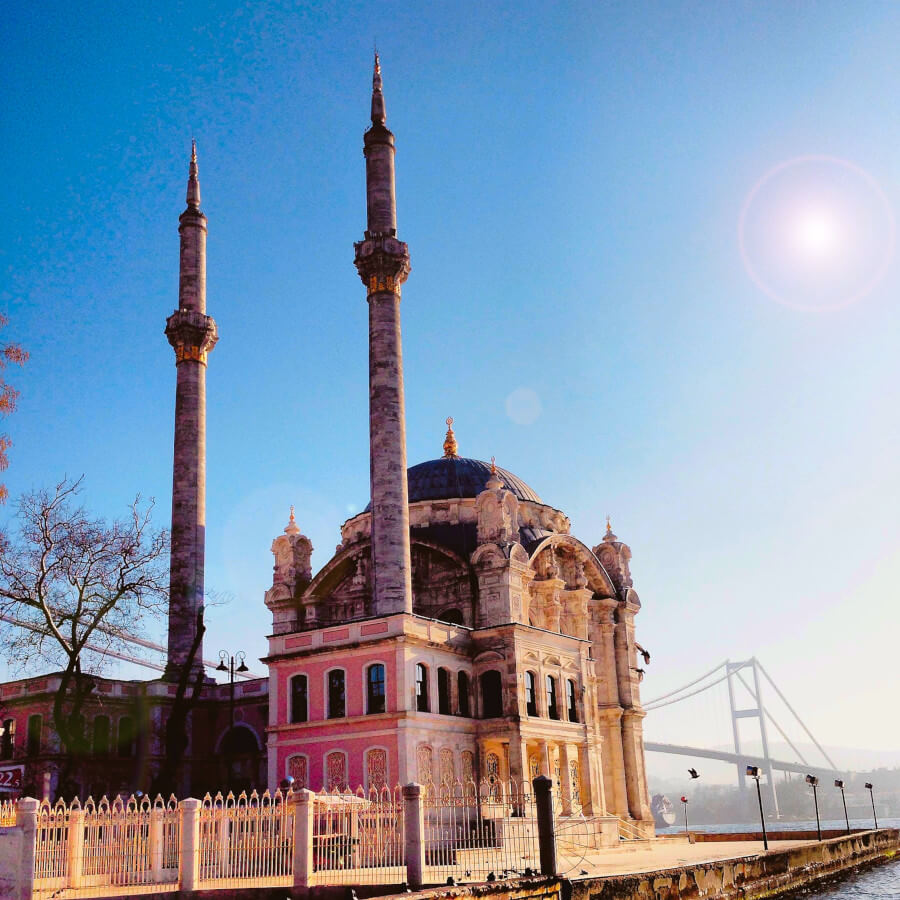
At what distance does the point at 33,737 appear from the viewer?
3497 cm

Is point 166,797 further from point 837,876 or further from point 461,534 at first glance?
point 837,876

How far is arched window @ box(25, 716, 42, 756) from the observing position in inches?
1368

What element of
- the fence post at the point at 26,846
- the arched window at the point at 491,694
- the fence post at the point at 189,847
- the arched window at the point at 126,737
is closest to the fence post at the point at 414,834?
the fence post at the point at 189,847

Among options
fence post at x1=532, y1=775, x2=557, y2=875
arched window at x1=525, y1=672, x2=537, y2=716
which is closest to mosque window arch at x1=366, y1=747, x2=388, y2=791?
arched window at x1=525, y1=672, x2=537, y2=716

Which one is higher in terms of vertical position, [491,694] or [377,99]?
[377,99]

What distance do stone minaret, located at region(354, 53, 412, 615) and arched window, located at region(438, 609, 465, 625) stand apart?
439cm

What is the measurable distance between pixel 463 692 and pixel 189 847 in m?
16.7

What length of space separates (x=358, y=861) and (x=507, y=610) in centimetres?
1869

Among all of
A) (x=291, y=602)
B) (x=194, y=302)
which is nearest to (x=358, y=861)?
(x=291, y=602)

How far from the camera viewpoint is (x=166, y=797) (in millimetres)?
34969

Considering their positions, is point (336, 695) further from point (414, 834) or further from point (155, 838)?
point (414, 834)

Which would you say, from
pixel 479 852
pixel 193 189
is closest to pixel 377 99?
pixel 193 189

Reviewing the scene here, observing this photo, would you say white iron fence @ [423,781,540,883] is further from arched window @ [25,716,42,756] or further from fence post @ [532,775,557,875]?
arched window @ [25,716,42,756]

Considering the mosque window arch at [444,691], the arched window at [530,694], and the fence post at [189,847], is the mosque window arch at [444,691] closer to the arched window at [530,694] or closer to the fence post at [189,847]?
the arched window at [530,694]
